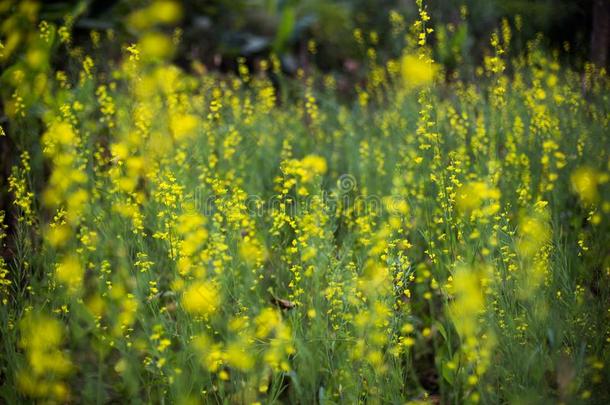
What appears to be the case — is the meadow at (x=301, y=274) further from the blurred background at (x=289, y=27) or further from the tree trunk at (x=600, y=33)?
A: the blurred background at (x=289, y=27)

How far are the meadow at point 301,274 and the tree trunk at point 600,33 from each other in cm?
50

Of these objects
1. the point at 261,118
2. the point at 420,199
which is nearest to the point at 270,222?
the point at 420,199

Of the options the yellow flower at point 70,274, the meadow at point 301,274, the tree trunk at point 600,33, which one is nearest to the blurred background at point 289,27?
the tree trunk at point 600,33

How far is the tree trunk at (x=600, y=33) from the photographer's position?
371 centimetres

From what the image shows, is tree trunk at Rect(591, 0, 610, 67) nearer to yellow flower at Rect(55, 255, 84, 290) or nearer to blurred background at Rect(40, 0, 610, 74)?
blurred background at Rect(40, 0, 610, 74)

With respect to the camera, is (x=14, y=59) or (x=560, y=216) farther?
(x=14, y=59)

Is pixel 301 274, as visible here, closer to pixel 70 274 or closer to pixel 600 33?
pixel 70 274

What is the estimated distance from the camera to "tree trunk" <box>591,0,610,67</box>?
3.71 meters

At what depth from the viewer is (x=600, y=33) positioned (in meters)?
3.80

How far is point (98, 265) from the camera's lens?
7.77 ft

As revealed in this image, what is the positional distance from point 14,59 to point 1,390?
1.96 meters

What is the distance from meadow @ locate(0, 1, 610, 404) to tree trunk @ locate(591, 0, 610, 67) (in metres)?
0.50

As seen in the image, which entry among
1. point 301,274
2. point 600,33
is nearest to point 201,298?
point 301,274

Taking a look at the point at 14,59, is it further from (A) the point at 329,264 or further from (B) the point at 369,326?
(B) the point at 369,326
